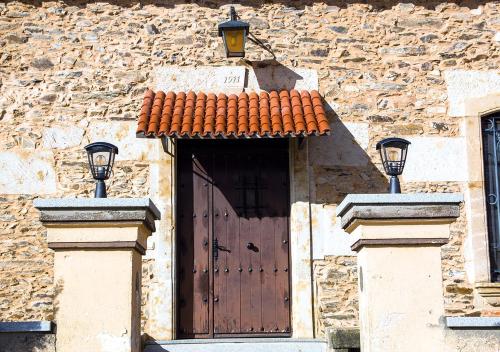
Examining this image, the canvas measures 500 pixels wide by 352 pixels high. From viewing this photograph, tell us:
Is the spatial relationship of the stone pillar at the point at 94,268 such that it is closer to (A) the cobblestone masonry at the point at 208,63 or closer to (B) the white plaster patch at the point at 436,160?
(A) the cobblestone masonry at the point at 208,63

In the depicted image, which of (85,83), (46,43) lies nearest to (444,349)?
(85,83)

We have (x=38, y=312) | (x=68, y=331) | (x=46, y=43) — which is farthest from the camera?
(x=46, y=43)

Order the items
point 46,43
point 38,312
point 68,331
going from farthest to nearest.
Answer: point 46,43 < point 38,312 < point 68,331

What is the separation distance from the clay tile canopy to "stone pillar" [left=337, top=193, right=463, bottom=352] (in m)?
1.99

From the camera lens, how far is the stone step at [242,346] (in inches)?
275

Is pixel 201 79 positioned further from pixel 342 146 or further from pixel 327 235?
pixel 327 235

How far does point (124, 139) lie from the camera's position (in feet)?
27.6

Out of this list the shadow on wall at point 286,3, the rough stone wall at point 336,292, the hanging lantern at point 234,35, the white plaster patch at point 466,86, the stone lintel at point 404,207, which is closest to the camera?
the stone lintel at point 404,207

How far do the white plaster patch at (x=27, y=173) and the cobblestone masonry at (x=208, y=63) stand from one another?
0.05 ft

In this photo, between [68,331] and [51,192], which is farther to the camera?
[51,192]

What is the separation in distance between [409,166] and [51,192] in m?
3.68

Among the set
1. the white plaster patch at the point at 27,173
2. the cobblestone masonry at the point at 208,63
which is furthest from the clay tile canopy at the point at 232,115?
the white plaster patch at the point at 27,173

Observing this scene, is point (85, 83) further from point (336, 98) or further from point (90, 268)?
point (90, 268)

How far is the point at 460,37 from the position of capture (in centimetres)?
877
